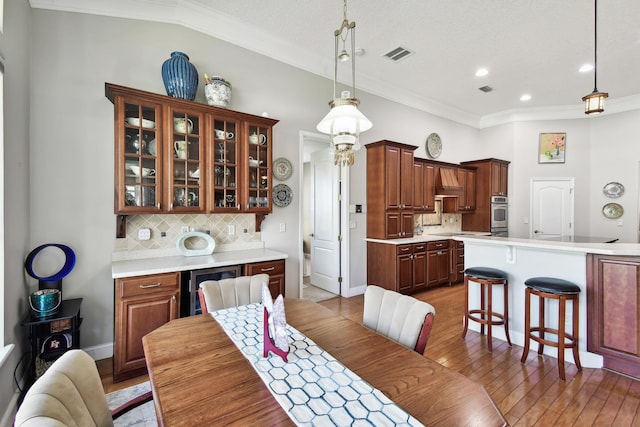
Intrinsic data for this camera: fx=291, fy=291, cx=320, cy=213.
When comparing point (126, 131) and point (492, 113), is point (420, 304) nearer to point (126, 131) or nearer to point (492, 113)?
point (126, 131)

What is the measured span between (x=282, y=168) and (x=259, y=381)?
296cm

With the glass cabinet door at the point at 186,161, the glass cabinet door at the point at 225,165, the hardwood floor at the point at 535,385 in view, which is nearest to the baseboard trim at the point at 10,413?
the hardwood floor at the point at 535,385

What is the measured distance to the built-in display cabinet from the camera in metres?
2.57

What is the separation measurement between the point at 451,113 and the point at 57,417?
694 centimetres

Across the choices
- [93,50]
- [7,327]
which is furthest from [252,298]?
[93,50]

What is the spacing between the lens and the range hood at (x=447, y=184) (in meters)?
5.51

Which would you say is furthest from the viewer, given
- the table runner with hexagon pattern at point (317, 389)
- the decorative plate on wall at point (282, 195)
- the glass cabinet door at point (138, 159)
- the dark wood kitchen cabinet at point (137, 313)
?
the decorative plate on wall at point (282, 195)

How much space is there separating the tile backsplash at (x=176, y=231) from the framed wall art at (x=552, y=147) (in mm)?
6439

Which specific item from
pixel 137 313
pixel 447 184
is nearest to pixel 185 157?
pixel 137 313

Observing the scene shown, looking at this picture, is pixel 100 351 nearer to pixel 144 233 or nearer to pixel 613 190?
pixel 144 233

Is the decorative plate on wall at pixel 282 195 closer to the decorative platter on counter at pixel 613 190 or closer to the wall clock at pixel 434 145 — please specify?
the wall clock at pixel 434 145

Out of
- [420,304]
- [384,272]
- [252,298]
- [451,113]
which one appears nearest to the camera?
[420,304]

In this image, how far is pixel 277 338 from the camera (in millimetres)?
1283

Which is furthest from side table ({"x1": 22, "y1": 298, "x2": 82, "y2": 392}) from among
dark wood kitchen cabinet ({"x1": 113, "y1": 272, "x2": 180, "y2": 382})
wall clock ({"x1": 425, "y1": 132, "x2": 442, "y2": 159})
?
wall clock ({"x1": 425, "y1": 132, "x2": 442, "y2": 159})
